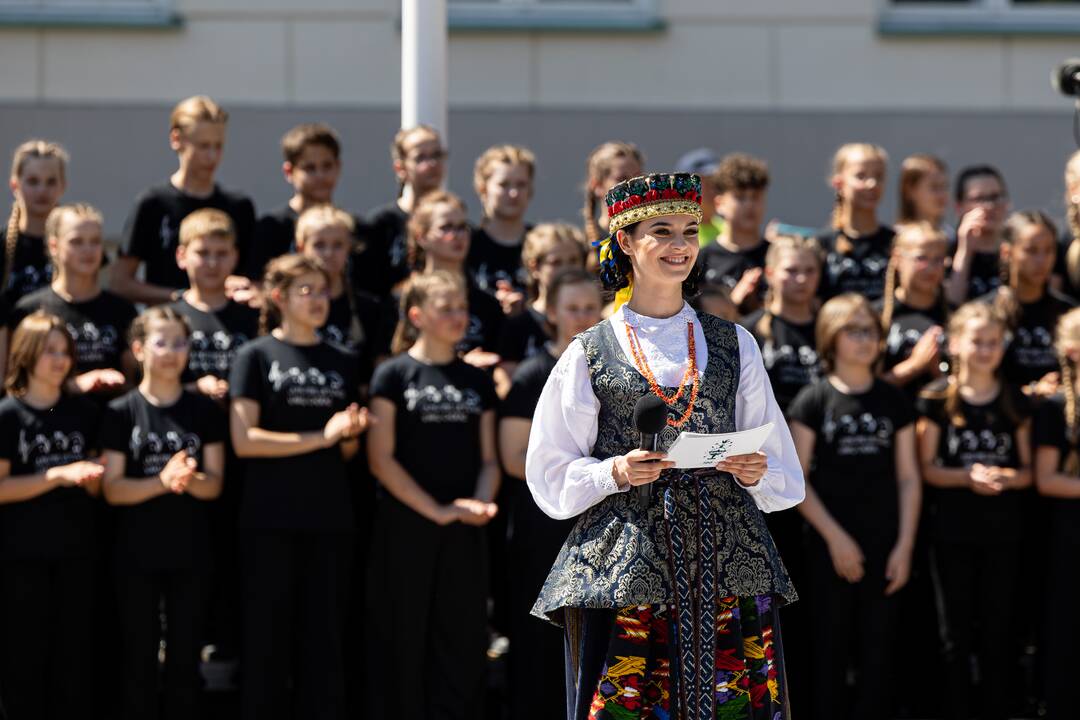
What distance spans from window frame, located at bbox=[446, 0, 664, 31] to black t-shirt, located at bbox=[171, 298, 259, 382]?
A: 3.58 metres

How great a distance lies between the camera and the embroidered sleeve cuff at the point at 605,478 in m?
4.16

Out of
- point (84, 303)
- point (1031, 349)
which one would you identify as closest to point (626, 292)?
point (84, 303)

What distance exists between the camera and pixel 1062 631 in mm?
6484

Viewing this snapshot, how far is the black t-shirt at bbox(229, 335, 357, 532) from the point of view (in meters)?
6.16

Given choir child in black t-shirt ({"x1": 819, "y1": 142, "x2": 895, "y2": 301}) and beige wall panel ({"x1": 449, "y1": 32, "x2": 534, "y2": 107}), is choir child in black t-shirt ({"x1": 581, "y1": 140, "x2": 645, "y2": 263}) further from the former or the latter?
beige wall panel ({"x1": 449, "y1": 32, "x2": 534, "y2": 107})

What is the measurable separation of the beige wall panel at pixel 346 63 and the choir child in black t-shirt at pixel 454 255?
2.74 metres

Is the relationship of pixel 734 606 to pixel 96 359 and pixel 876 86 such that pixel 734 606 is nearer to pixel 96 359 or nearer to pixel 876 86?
pixel 96 359

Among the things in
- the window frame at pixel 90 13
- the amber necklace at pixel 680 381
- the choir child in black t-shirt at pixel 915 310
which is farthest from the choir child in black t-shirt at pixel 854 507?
the window frame at pixel 90 13

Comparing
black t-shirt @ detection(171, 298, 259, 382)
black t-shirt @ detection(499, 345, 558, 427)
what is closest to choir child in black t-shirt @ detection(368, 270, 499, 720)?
black t-shirt @ detection(499, 345, 558, 427)

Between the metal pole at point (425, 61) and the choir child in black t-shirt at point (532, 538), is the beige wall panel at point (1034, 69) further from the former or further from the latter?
the choir child in black t-shirt at point (532, 538)

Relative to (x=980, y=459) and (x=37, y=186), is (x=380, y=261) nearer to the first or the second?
(x=37, y=186)

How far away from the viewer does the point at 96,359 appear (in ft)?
21.5

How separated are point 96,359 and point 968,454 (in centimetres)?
361

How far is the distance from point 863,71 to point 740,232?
279cm
